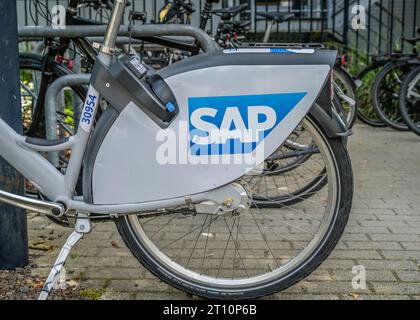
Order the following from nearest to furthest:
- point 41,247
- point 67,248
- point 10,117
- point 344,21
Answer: point 67,248 < point 10,117 < point 41,247 < point 344,21

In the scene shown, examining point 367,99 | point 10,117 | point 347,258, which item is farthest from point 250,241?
point 367,99

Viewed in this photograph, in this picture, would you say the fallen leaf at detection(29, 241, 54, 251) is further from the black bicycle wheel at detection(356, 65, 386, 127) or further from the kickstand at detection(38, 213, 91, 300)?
the black bicycle wheel at detection(356, 65, 386, 127)

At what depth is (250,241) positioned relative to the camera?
3873mm

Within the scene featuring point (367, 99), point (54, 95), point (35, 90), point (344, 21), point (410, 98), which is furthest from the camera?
point (344, 21)

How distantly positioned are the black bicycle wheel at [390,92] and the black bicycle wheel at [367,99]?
23 cm

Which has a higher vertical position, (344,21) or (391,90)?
(344,21)

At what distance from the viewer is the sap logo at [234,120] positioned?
8.74ft

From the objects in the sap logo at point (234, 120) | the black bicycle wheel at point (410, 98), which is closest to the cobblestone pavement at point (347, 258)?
the sap logo at point (234, 120)

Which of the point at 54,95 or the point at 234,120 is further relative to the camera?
the point at 54,95

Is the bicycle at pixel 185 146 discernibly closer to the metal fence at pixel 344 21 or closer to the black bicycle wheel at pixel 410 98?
the black bicycle wheel at pixel 410 98

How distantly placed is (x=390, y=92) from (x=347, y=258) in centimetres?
506

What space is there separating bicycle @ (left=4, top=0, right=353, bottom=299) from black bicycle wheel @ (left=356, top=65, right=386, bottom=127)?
19.6 ft

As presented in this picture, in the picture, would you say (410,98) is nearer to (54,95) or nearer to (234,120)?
(54,95)
